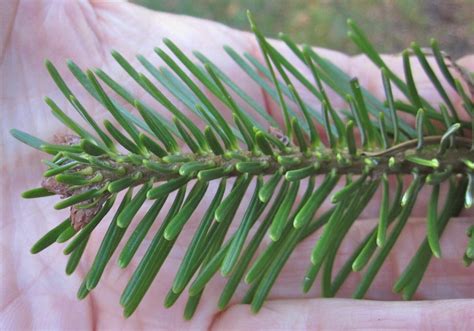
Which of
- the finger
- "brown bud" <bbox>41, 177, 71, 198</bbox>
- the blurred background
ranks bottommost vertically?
the finger

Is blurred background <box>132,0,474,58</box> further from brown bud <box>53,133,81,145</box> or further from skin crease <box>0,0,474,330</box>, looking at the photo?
brown bud <box>53,133,81,145</box>

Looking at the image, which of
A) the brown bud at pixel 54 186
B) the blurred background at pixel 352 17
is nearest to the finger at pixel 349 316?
the brown bud at pixel 54 186

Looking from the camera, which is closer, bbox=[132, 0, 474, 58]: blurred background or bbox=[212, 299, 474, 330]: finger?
bbox=[212, 299, 474, 330]: finger

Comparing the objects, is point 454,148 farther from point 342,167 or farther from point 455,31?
point 455,31

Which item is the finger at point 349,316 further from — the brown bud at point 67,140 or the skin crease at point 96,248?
the brown bud at point 67,140

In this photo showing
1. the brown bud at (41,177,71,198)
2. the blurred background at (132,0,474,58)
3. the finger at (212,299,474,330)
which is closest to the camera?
the brown bud at (41,177,71,198)

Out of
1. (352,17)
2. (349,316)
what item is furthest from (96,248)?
(352,17)

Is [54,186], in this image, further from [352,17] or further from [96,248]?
[352,17]

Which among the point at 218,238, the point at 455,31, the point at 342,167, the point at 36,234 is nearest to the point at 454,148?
the point at 342,167

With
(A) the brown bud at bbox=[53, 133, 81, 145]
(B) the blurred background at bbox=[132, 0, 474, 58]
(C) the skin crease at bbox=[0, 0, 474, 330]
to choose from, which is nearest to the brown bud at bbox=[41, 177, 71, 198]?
(A) the brown bud at bbox=[53, 133, 81, 145]
